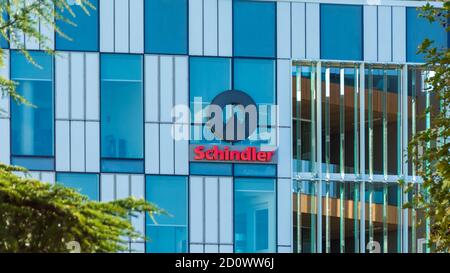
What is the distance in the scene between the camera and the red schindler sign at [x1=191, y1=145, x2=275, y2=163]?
3055 centimetres

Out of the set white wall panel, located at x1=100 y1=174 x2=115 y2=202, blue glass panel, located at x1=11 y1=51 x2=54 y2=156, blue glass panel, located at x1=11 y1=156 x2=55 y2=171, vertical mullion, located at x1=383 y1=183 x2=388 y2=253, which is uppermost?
blue glass panel, located at x1=11 y1=51 x2=54 y2=156

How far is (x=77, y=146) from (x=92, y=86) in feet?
5.04

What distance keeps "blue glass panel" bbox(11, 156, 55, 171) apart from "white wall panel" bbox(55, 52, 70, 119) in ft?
3.61

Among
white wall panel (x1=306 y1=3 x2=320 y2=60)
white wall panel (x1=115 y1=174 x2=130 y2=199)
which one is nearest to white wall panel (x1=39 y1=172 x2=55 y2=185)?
white wall panel (x1=115 y1=174 x2=130 y2=199)

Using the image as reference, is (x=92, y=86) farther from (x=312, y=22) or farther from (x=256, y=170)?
(x=312, y=22)

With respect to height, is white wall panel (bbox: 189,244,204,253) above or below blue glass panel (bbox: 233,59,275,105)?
below

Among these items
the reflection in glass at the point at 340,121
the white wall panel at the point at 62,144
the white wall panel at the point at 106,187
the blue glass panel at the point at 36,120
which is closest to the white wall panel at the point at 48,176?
the white wall panel at the point at 62,144

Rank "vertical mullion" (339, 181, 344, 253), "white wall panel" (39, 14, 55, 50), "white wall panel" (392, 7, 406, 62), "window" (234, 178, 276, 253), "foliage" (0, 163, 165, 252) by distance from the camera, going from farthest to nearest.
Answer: "white wall panel" (392, 7, 406, 62) < "vertical mullion" (339, 181, 344, 253) < "window" (234, 178, 276, 253) < "white wall panel" (39, 14, 55, 50) < "foliage" (0, 163, 165, 252)

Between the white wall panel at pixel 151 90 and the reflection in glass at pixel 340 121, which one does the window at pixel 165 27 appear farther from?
the reflection in glass at pixel 340 121

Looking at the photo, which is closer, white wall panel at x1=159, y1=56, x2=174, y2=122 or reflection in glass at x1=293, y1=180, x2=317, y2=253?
white wall panel at x1=159, y1=56, x2=174, y2=122

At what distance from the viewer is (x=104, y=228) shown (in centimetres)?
808

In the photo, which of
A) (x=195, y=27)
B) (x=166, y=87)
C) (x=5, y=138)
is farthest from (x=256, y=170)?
(x=5, y=138)

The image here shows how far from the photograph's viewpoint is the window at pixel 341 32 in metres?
31.2

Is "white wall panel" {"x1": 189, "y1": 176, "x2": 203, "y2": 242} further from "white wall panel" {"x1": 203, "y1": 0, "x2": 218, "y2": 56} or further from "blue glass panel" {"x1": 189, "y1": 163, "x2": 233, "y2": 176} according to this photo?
"white wall panel" {"x1": 203, "y1": 0, "x2": 218, "y2": 56}
